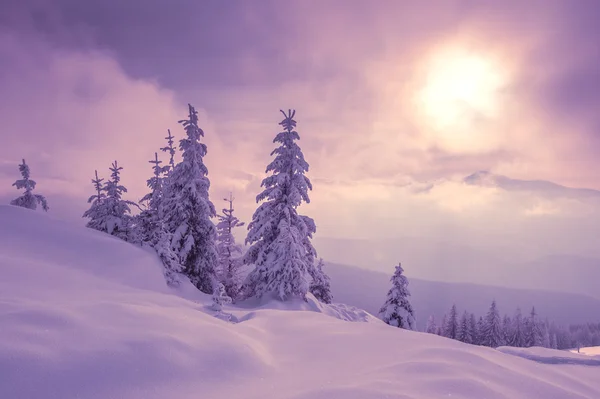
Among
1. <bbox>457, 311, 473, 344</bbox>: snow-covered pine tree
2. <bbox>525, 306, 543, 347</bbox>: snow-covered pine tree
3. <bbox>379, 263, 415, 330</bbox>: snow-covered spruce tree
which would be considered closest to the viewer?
<bbox>379, 263, 415, 330</bbox>: snow-covered spruce tree

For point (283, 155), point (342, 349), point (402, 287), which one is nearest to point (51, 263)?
point (342, 349)

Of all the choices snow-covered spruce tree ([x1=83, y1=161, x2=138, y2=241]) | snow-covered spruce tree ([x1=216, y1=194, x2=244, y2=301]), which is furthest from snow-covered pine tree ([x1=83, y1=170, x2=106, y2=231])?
snow-covered spruce tree ([x1=216, y1=194, x2=244, y2=301])

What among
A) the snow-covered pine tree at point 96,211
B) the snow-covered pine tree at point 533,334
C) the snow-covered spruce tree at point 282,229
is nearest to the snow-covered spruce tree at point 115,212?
the snow-covered pine tree at point 96,211

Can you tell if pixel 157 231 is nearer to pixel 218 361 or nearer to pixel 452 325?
pixel 218 361

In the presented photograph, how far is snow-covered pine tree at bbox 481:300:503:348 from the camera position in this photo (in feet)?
156

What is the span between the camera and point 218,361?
5.32 meters

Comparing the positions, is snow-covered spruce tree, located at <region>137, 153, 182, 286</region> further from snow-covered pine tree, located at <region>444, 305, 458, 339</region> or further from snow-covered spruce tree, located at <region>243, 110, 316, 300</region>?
snow-covered pine tree, located at <region>444, 305, 458, 339</region>

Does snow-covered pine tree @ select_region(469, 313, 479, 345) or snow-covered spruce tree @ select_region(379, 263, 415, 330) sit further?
snow-covered pine tree @ select_region(469, 313, 479, 345)

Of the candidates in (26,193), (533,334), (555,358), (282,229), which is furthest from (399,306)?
(533,334)

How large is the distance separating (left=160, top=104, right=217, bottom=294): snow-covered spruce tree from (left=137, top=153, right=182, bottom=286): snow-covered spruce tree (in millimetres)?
932

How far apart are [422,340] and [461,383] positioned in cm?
285

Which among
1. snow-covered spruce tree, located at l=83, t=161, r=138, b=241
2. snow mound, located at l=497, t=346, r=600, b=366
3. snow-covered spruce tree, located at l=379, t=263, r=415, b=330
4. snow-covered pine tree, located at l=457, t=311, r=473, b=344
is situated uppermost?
snow-covered spruce tree, located at l=83, t=161, r=138, b=241

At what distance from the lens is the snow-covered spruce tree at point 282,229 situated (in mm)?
18297

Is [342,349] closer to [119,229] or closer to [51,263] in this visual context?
[51,263]
